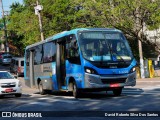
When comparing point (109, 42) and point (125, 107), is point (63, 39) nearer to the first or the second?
point (109, 42)

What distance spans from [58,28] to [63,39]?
26.8 meters

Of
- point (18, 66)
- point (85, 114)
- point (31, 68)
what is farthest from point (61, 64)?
point (18, 66)

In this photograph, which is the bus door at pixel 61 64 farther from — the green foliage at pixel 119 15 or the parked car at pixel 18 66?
the parked car at pixel 18 66

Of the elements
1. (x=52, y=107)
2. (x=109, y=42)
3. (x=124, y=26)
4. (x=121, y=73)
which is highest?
(x=124, y=26)

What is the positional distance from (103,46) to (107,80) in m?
1.55

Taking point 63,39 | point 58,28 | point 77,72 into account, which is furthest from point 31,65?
point 58,28

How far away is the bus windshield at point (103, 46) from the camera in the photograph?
17.6m

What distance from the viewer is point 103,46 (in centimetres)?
1792

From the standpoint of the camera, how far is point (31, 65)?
2523cm

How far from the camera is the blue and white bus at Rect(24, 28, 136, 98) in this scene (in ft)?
56.6

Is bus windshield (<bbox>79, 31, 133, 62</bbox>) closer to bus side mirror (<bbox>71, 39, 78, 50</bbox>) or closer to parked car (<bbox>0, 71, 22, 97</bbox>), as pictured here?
bus side mirror (<bbox>71, 39, 78, 50</bbox>)

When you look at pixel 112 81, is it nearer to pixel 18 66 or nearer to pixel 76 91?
pixel 76 91

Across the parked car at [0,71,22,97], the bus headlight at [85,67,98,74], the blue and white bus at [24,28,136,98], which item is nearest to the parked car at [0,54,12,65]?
the parked car at [0,71,22,97]

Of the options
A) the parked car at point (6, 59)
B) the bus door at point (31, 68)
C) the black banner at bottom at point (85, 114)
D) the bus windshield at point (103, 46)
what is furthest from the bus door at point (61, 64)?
the parked car at point (6, 59)
